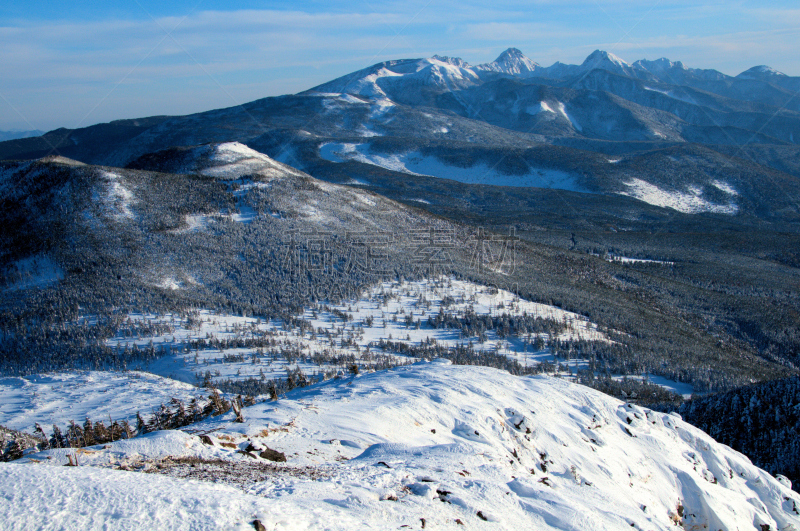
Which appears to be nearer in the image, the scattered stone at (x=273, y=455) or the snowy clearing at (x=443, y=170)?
the scattered stone at (x=273, y=455)

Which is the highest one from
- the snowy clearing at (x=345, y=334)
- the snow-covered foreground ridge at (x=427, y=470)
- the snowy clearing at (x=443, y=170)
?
the snowy clearing at (x=443, y=170)

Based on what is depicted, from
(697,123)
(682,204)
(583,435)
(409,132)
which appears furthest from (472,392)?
(697,123)

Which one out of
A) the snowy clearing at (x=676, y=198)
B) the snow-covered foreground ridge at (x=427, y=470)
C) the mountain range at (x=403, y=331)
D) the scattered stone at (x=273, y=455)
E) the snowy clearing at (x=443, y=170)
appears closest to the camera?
the snow-covered foreground ridge at (x=427, y=470)

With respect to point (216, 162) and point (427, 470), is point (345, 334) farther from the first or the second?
point (216, 162)

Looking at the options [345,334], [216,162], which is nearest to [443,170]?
[216,162]

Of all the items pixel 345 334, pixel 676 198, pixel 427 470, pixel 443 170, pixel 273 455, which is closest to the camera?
pixel 427 470

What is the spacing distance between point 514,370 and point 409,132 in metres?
129

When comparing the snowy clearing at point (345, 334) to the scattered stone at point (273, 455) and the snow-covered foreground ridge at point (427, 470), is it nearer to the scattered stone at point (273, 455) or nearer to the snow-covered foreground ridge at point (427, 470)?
the snow-covered foreground ridge at point (427, 470)

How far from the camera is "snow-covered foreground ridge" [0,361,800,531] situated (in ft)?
18.3

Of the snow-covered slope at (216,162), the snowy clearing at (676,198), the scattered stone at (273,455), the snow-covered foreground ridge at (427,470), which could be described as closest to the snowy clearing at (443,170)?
the snowy clearing at (676,198)

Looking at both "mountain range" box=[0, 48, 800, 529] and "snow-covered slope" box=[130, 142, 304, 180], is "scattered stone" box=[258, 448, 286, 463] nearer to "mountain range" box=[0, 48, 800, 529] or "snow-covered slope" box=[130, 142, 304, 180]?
"mountain range" box=[0, 48, 800, 529]

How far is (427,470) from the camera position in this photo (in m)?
8.05

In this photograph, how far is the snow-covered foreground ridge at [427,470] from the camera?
557cm

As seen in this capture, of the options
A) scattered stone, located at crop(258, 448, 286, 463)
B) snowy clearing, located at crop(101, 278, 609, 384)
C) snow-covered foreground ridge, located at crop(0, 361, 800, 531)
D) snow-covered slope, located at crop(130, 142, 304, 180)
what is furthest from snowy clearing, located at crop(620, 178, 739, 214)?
scattered stone, located at crop(258, 448, 286, 463)
